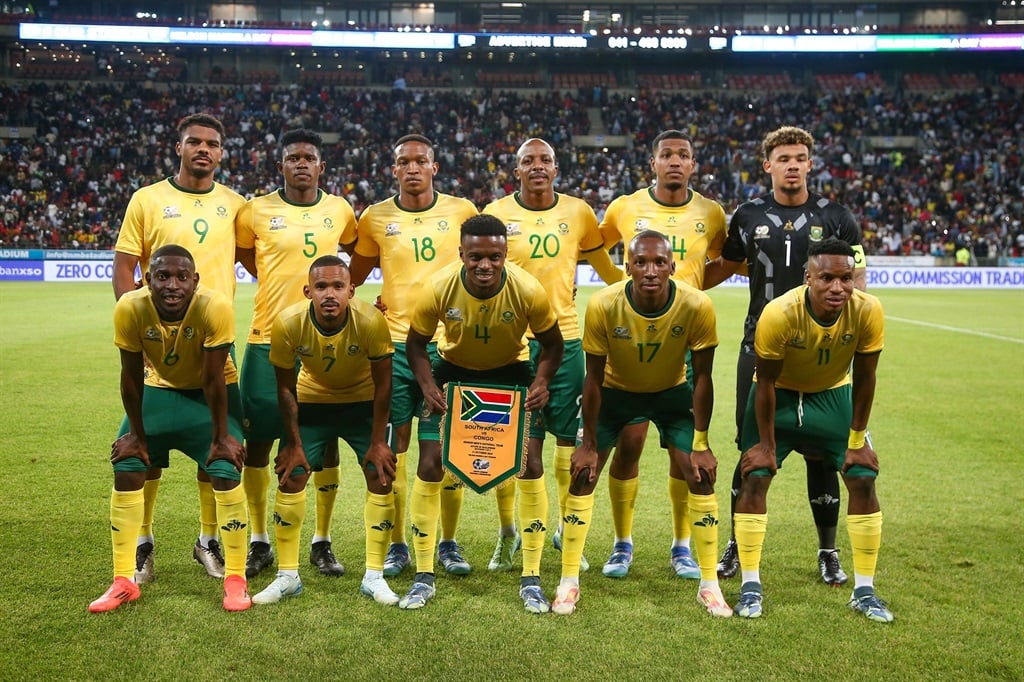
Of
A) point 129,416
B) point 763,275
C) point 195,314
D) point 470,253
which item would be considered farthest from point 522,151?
point 129,416

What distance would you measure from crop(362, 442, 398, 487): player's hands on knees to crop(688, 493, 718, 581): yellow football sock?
1630mm

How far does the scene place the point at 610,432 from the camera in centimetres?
488

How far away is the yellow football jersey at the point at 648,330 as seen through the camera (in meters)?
4.59

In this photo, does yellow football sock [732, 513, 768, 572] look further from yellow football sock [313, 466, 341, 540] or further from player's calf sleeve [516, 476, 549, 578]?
yellow football sock [313, 466, 341, 540]

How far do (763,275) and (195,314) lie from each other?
3150 mm

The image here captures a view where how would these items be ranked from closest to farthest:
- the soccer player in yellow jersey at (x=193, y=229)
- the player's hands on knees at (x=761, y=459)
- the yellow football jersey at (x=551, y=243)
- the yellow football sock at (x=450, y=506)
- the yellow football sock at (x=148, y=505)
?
1. the player's hands on knees at (x=761, y=459)
2. the yellow football sock at (x=148, y=505)
3. the soccer player in yellow jersey at (x=193, y=229)
4. the yellow football sock at (x=450, y=506)
5. the yellow football jersey at (x=551, y=243)

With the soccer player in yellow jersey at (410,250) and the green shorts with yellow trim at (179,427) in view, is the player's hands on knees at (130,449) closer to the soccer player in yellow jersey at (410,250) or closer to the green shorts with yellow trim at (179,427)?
the green shorts with yellow trim at (179,427)

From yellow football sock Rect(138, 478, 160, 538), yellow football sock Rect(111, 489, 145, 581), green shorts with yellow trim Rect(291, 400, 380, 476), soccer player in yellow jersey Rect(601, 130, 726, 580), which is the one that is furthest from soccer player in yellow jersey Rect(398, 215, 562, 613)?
yellow football sock Rect(138, 478, 160, 538)

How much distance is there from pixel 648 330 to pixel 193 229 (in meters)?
2.68

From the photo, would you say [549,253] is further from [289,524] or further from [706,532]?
[289,524]

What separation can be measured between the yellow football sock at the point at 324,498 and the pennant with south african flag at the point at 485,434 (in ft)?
3.36

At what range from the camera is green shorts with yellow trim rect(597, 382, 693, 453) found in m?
4.82

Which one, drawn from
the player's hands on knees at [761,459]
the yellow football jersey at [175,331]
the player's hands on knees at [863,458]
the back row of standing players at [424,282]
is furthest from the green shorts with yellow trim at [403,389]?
the player's hands on knees at [863,458]

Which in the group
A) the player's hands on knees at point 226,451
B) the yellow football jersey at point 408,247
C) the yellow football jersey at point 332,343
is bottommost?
the player's hands on knees at point 226,451
